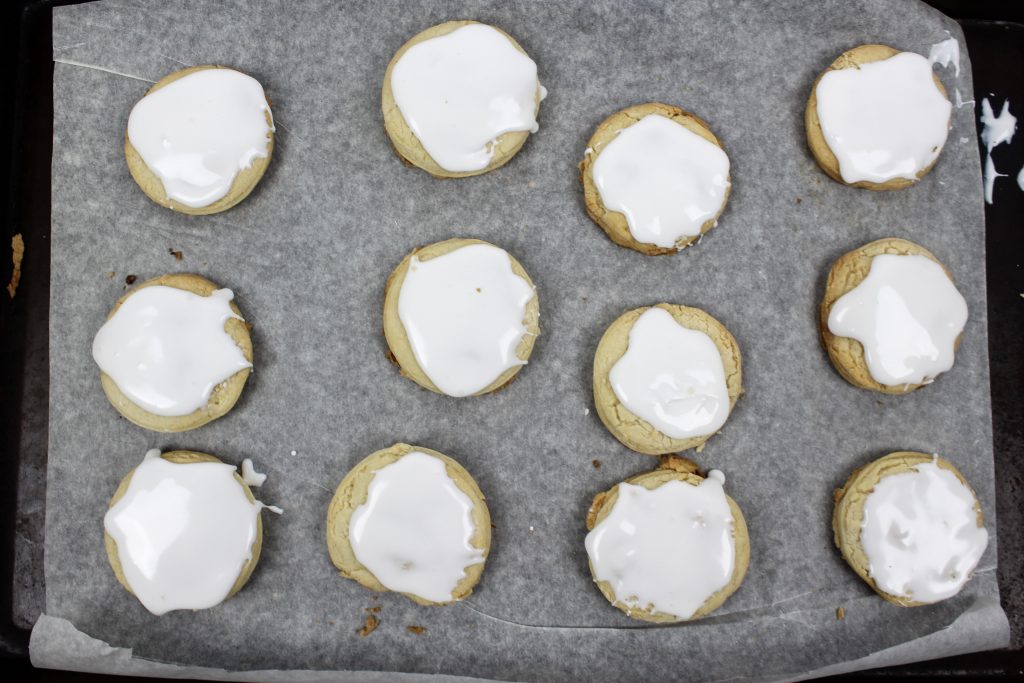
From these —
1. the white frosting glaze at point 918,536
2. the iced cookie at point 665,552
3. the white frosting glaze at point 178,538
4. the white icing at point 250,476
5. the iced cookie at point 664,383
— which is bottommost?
the white frosting glaze at point 178,538

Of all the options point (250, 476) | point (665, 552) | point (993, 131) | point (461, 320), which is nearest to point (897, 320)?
point (993, 131)

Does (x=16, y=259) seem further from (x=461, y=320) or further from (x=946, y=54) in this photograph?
(x=946, y=54)

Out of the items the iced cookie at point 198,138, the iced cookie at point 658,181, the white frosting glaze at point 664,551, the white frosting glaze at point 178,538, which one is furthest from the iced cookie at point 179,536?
the iced cookie at point 658,181

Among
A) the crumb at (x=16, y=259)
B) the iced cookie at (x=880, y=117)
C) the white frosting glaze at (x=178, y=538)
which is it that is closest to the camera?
the white frosting glaze at (x=178, y=538)

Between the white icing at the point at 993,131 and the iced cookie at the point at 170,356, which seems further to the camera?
the white icing at the point at 993,131

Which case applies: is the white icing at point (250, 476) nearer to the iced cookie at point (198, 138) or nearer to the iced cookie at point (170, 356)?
the iced cookie at point (170, 356)

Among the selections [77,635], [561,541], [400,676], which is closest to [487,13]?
[561,541]
